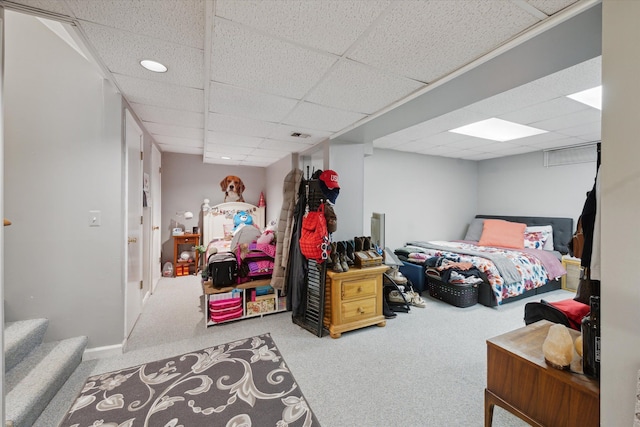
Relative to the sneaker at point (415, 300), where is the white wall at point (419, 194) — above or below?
above

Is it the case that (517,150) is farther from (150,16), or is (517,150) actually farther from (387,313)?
(150,16)

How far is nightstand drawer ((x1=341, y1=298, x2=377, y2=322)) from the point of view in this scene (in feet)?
8.45

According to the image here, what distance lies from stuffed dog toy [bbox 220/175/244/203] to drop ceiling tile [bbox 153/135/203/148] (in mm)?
1330

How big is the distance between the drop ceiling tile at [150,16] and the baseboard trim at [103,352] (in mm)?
2401

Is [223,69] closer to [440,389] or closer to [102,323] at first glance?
[102,323]

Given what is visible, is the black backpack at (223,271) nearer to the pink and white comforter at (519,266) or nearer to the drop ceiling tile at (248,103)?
the drop ceiling tile at (248,103)

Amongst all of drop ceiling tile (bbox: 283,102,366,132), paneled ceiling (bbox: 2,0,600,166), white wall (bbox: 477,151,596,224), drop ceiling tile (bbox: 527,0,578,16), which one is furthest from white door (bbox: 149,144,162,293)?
white wall (bbox: 477,151,596,224)

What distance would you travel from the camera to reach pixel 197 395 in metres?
1.74

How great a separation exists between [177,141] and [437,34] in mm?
3758

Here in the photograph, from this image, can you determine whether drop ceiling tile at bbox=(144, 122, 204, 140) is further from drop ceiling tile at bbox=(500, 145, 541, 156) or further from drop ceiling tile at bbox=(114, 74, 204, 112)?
drop ceiling tile at bbox=(500, 145, 541, 156)

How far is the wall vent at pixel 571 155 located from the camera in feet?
12.8

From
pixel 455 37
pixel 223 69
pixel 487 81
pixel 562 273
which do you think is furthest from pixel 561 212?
pixel 223 69

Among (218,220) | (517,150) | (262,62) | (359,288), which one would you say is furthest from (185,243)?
(517,150)

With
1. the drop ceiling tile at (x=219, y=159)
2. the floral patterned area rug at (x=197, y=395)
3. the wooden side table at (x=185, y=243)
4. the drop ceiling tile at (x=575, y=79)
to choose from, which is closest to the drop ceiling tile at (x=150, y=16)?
the floral patterned area rug at (x=197, y=395)
